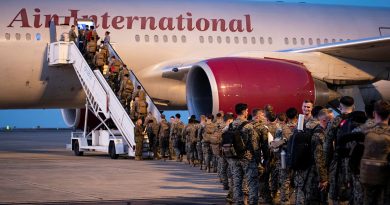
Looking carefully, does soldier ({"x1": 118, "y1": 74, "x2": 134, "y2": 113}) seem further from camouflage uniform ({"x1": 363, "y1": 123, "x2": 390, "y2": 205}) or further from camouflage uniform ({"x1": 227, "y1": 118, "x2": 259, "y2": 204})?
camouflage uniform ({"x1": 363, "y1": 123, "x2": 390, "y2": 205})

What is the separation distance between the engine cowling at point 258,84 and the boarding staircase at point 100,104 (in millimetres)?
2005

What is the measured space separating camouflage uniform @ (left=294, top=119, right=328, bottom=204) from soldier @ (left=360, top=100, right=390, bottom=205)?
1629 millimetres

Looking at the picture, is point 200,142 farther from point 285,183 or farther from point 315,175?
point 315,175

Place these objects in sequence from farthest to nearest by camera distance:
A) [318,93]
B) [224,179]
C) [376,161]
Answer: [318,93] → [224,179] → [376,161]

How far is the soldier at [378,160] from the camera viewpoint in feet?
21.4

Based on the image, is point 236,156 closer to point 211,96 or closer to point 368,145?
point 368,145

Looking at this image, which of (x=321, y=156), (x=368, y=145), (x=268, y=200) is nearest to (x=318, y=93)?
(x=268, y=200)

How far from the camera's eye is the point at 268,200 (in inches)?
415

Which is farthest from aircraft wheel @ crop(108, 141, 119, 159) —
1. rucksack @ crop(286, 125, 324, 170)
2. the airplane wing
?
rucksack @ crop(286, 125, 324, 170)

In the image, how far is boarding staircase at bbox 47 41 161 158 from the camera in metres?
18.6

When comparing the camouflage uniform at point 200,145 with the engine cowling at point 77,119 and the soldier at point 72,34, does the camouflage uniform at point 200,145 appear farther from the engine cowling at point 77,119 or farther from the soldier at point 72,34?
the engine cowling at point 77,119

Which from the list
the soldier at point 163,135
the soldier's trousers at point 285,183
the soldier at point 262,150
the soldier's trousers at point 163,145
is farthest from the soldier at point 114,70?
the soldier's trousers at point 285,183

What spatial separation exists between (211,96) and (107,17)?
3780 mm

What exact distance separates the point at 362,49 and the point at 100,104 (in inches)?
239
